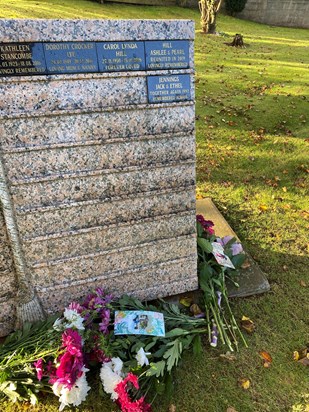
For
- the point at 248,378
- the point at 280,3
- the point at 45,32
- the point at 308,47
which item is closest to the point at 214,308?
the point at 248,378

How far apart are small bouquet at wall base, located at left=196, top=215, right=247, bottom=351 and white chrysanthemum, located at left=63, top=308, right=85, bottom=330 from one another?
1.09m

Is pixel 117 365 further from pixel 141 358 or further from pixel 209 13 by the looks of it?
pixel 209 13

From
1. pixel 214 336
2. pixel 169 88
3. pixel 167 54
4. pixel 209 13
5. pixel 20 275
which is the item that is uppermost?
pixel 209 13

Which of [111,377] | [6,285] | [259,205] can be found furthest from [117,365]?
[259,205]

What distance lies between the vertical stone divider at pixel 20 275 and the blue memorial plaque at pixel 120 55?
0.94m

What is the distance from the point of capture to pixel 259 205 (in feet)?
15.5

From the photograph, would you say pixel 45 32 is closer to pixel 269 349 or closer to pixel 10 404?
pixel 10 404

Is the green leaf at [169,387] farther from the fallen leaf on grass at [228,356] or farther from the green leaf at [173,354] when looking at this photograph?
the fallen leaf on grass at [228,356]

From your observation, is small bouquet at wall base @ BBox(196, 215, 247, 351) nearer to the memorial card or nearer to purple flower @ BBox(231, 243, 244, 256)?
purple flower @ BBox(231, 243, 244, 256)

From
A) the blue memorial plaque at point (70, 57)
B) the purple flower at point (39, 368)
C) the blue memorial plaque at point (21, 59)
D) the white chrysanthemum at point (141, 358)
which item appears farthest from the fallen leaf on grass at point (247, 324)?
the blue memorial plaque at point (21, 59)

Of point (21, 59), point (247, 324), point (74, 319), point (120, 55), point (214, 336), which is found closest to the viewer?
point (21, 59)

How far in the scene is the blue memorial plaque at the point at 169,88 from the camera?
2.37 meters

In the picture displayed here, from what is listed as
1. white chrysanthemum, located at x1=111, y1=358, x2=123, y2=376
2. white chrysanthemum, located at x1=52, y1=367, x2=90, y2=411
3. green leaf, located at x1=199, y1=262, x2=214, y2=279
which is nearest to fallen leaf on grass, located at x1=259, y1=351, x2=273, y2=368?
green leaf, located at x1=199, y1=262, x2=214, y2=279

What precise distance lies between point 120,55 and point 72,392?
226 cm
